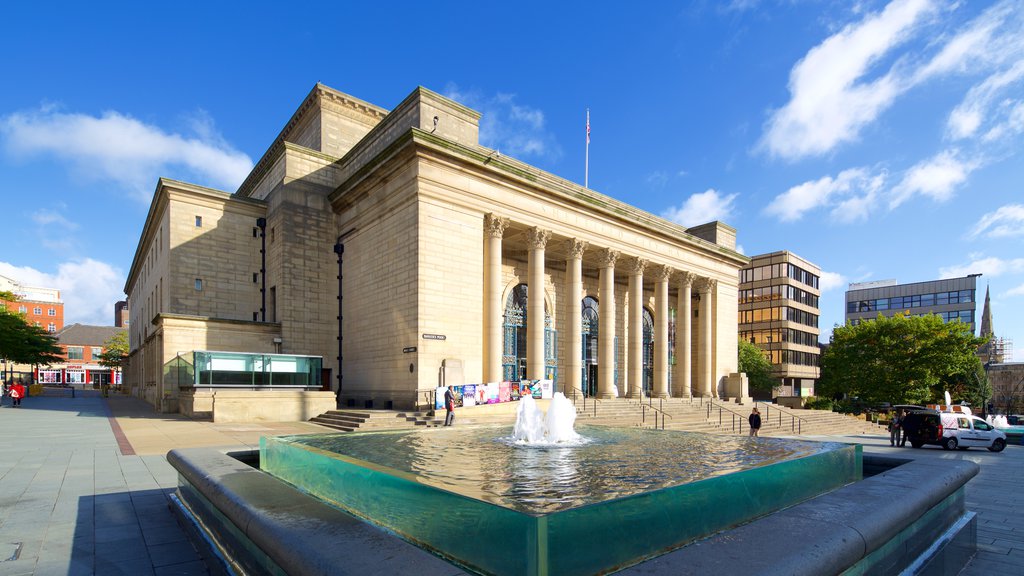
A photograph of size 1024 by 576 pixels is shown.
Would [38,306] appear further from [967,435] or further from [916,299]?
[916,299]

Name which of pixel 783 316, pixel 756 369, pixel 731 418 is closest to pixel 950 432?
pixel 731 418

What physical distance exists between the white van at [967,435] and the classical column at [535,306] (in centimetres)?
1823

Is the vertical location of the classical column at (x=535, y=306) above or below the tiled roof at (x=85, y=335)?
above

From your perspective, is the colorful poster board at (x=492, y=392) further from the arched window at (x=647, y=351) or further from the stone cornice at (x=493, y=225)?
the arched window at (x=647, y=351)

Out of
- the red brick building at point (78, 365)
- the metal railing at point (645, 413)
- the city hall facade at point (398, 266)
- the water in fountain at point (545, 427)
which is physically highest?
the city hall facade at point (398, 266)

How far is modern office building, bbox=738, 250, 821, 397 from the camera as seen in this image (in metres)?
70.9

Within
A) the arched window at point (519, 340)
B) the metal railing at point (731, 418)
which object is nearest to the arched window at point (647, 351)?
the metal railing at point (731, 418)

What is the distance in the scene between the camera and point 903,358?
51.1 metres

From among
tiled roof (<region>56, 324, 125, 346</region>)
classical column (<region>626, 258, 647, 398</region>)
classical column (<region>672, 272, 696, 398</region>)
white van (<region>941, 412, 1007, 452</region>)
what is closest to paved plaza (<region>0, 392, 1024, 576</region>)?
white van (<region>941, 412, 1007, 452</region>)

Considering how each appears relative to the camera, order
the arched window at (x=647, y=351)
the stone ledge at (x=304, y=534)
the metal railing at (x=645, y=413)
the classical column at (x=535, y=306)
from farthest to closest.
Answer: the arched window at (x=647, y=351)
the classical column at (x=535, y=306)
the metal railing at (x=645, y=413)
the stone ledge at (x=304, y=534)

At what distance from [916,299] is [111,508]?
11453 cm

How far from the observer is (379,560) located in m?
2.86

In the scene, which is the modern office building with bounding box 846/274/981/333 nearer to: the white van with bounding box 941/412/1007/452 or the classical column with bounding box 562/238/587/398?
the white van with bounding box 941/412/1007/452

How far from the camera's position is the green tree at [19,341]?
49.7 meters
